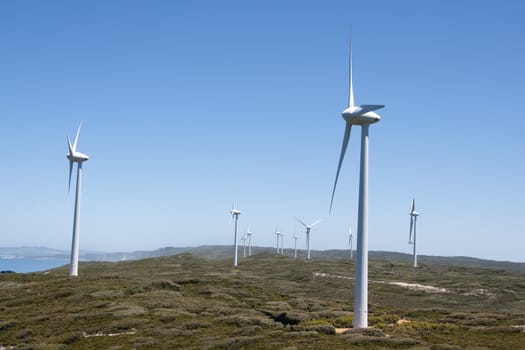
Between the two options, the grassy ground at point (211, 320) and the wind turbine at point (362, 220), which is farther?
the wind turbine at point (362, 220)

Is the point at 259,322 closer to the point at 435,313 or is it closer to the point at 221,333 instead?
the point at 221,333

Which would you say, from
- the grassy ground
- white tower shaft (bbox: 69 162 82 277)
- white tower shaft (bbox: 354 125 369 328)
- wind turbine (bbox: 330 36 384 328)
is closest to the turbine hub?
wind turbine (bbox: 330 36 384 328)

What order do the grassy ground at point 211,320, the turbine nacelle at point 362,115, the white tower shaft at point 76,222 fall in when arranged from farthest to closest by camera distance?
the white tower shaft at point 76,222, the turbine nacelle at point 362,115, the grassy ground at point 211,320

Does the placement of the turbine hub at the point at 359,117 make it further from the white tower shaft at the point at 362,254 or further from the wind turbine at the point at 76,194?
the wind turbine at the point at 76,194

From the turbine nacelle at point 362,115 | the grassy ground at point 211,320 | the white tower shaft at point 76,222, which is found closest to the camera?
the grassy ground at point 211,320

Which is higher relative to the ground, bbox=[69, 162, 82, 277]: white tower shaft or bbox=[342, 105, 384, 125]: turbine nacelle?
bbox=[342, 105, 384, 125]: turbine nacelle

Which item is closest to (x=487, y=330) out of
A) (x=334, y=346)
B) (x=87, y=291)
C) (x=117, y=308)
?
(x=334, y=346)

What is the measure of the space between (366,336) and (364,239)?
6.59 m

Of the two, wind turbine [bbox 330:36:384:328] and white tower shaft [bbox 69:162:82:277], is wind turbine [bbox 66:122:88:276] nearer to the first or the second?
white tower shaft [bbox 69:162:82:277]

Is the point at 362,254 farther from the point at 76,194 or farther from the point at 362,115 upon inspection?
the point at 76,194

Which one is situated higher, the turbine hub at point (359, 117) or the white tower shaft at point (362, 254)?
the turbine hub at point (359, 117)

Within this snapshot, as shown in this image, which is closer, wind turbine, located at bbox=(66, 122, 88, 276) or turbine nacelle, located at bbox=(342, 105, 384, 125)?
turbine nacelle, located at bbox=(342, 105, 384, 125)

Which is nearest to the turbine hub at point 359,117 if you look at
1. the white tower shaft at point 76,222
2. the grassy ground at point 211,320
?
the grassy ground at point 211,320

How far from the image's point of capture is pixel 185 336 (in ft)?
126
